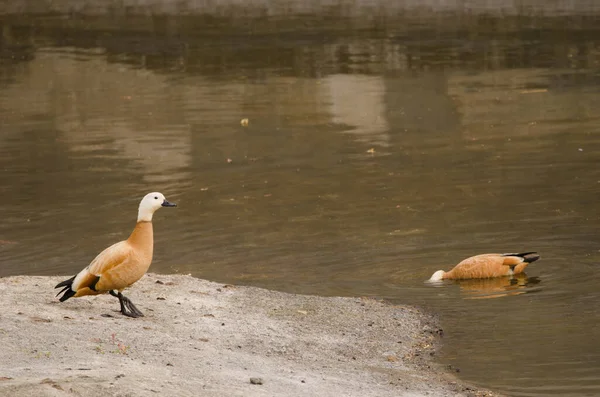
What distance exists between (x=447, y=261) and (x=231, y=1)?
25602 mm

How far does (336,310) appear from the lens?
35.9ft

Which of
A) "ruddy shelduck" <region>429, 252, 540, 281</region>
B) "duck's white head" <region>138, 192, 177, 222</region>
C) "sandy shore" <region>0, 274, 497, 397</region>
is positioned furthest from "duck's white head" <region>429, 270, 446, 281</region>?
"duck's white head" <region>138, 192, 177, 222</region>

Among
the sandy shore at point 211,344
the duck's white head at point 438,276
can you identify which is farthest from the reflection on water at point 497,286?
the sandy shore at point 211,344

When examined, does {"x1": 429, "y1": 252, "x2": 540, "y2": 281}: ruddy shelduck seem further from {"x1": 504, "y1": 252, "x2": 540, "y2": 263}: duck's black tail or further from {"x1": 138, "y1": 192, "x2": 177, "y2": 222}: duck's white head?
{"x1": 138, "y1": 192, "x2": 177, "y2": 222}: duck's white head

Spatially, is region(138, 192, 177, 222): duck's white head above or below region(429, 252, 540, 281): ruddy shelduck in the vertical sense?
above

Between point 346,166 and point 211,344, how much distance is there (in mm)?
8786

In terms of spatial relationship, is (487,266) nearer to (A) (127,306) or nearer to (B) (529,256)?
(B) (529,256)

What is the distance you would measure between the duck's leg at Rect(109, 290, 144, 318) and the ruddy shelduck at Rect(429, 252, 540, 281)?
10.9 ft

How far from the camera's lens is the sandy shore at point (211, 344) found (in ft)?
26.4

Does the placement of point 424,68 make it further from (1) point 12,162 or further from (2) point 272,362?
(2) point 272,362

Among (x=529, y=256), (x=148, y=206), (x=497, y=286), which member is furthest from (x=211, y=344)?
(x=529, y=256)

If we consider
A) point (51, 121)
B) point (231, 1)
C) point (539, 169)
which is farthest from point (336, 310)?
point (231, 1)

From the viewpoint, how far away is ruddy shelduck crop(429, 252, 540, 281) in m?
12.0

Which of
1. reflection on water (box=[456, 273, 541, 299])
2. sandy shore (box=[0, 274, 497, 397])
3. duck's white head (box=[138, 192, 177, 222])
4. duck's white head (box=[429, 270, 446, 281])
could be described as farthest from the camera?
duck's white head (box=[429, 270, 446, 281])
